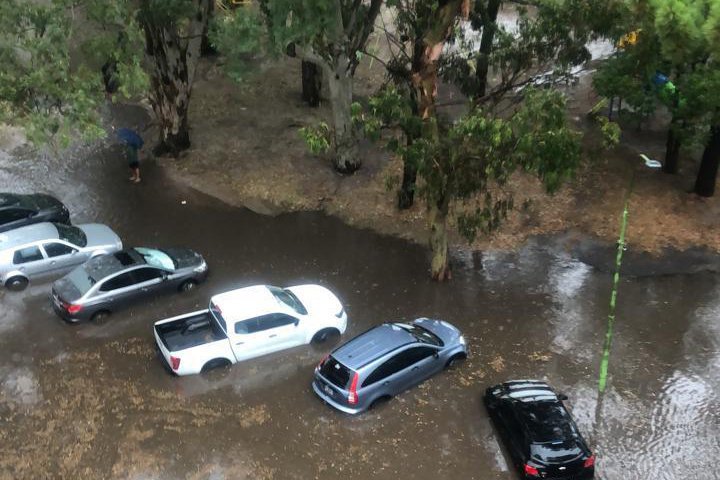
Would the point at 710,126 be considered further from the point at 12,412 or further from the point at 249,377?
the point at 12,412

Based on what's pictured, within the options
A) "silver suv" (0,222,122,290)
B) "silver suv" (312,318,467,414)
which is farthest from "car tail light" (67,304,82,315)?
"silver suv" (312,318,467,414)

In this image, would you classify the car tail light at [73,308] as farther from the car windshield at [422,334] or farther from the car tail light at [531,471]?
the car tail light at [531,471]

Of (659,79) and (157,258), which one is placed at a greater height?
(659,79)

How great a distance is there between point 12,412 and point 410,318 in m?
8.22

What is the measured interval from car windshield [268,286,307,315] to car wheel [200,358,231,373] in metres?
1.65

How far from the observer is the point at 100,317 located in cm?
1497

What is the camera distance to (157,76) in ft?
66.3

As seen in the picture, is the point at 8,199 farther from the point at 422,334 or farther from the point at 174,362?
the point at 422,334

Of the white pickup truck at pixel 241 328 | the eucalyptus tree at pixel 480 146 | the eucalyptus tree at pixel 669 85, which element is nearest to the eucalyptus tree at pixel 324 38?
the eucalyptus tree at pixel 480 146

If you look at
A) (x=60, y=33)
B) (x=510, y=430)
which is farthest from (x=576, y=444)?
(x=60, y=33)

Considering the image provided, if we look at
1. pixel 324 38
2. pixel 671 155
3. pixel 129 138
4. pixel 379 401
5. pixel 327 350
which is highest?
pixel 324 38

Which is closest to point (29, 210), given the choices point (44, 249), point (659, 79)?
point (44, 249)

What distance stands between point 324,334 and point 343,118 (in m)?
7.83

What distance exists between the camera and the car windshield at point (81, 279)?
14.7 meters
